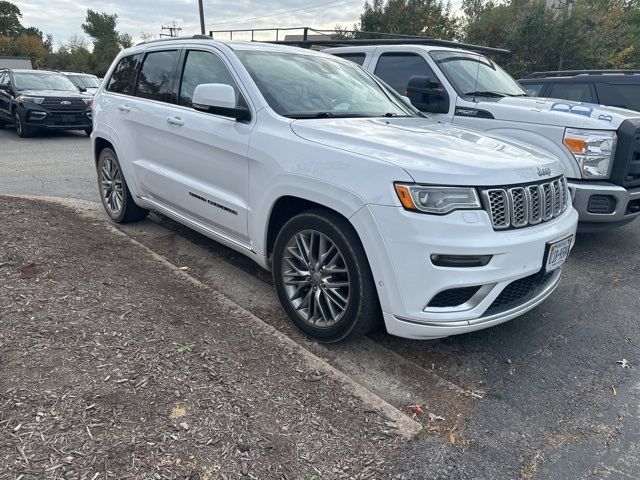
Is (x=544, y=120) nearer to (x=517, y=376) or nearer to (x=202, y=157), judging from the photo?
→ (x=517, y=376)

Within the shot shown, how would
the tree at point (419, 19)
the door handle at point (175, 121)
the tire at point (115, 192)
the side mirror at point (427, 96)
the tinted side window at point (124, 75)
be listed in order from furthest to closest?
the tree at point (419, 19)
the side mirror at point (427, 96)
the tire at point (115, 192)
the tinted side window at point (124, 75)
the door handle at point (175, 121)

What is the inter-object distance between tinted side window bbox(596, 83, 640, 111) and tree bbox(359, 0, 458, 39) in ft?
73.3

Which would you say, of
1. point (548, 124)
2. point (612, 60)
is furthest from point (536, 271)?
point (612, 60)

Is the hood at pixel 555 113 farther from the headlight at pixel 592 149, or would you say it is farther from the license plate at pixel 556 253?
the license plate at pixel 556 253

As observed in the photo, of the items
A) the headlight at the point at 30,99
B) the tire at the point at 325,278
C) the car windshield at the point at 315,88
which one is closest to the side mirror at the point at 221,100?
the car windshield at the point at 315,88

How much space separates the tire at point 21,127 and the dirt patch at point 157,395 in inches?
A: 447

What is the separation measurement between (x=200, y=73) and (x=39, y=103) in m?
11.3

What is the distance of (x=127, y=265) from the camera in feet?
13.8

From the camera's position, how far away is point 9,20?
7150 cm

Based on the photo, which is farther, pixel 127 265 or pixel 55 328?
pixel 127 265

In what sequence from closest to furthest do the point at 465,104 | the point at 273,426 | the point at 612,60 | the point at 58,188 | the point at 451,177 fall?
the point at 273,426
the point at 451,177
the point at 465,104
the point at 58,188
the point at 612,60

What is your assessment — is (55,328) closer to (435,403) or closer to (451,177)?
(435,403)

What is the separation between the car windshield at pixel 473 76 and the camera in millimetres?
5925

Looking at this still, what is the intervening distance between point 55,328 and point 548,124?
477 cm
